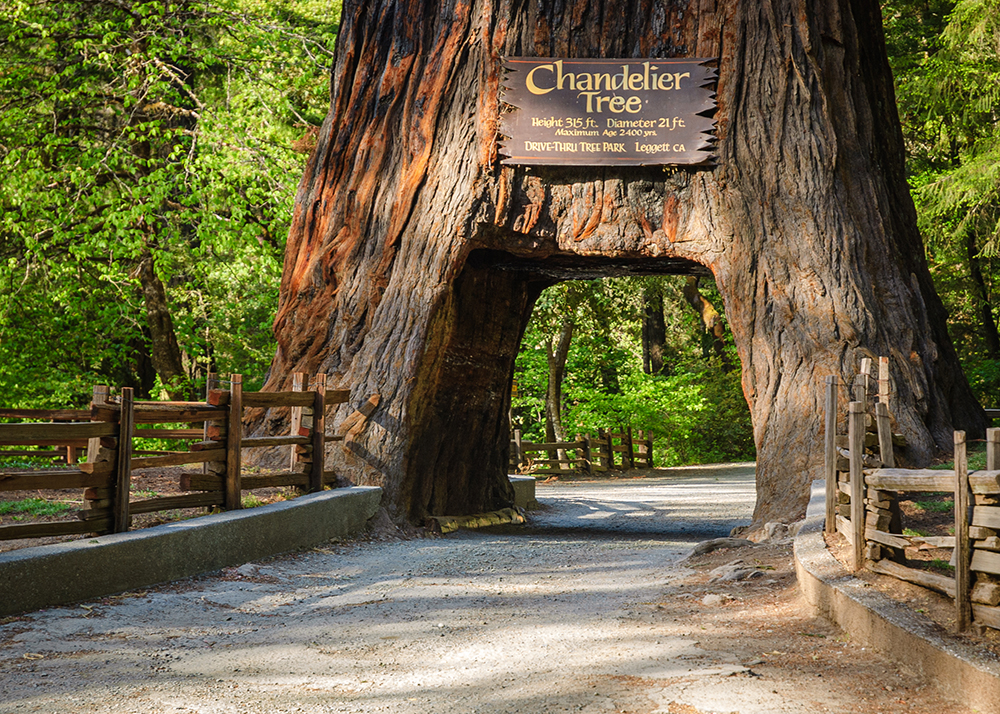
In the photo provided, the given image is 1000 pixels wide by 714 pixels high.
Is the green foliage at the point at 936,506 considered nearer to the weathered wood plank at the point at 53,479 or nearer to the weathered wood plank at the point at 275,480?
the weathered wood plank at the point at 275,480

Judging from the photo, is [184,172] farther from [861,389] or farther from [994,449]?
[994,449]

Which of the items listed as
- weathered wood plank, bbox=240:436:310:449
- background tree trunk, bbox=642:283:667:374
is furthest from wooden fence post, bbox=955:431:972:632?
background tree trunk, bbox=642:283:667:374

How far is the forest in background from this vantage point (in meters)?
15.7

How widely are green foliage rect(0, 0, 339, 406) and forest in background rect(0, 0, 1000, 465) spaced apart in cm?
6

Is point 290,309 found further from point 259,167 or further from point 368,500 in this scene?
point 259,167

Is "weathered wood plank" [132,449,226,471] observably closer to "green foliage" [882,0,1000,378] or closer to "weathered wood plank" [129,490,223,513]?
"weathered wood plank" [129,490,223,513]

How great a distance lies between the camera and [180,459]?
726cm

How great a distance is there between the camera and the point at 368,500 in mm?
9859

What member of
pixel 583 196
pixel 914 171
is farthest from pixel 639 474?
pixel 583 196

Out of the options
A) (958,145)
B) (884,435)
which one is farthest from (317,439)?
(958,145)

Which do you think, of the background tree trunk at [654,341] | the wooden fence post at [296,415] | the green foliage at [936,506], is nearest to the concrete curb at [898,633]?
the green foliage at [936,506]

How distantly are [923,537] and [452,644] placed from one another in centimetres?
255

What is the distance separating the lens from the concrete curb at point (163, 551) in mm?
5449

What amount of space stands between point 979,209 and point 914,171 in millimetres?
4948
